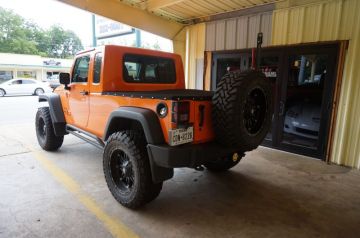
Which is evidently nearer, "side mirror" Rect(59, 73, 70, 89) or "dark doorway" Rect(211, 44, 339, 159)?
"side mirror" Rect(59, 73, 70, 89)

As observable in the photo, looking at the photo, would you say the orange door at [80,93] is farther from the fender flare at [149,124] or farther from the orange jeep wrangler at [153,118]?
the fender flare at [149,124]

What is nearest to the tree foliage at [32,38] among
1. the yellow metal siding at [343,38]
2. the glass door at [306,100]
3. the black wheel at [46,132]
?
the black wheel at [46,132]

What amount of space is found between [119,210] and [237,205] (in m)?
1.46

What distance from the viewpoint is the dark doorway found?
4797 mm

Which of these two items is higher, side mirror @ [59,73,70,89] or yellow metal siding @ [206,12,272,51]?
yellow metal siding @ [206,12,272,51]

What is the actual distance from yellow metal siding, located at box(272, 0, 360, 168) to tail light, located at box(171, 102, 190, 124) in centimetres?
368

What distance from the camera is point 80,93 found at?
3.87m

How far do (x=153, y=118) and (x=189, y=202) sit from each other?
51.4 inches

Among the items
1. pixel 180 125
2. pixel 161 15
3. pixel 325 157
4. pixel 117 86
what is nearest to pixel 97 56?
pixel 117 86

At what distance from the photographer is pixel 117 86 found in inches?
134

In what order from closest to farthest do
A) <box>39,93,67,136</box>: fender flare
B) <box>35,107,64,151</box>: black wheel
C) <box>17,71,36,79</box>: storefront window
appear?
<box>39,93,67,136</box>: fender flare → <box>35,107,64,151</box>: black wheel → <box>17,71,36,79</box>: storefront window

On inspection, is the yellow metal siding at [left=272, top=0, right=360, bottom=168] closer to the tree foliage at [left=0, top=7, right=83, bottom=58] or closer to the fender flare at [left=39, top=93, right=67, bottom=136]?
the fender flare at [left=39, top=93, right=67, bottom=136]

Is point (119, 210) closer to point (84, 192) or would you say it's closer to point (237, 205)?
point (84, 192)

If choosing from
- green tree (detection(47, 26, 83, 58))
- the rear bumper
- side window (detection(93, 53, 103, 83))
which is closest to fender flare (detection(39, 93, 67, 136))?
side window (detection(93, 53, 103, 83))
